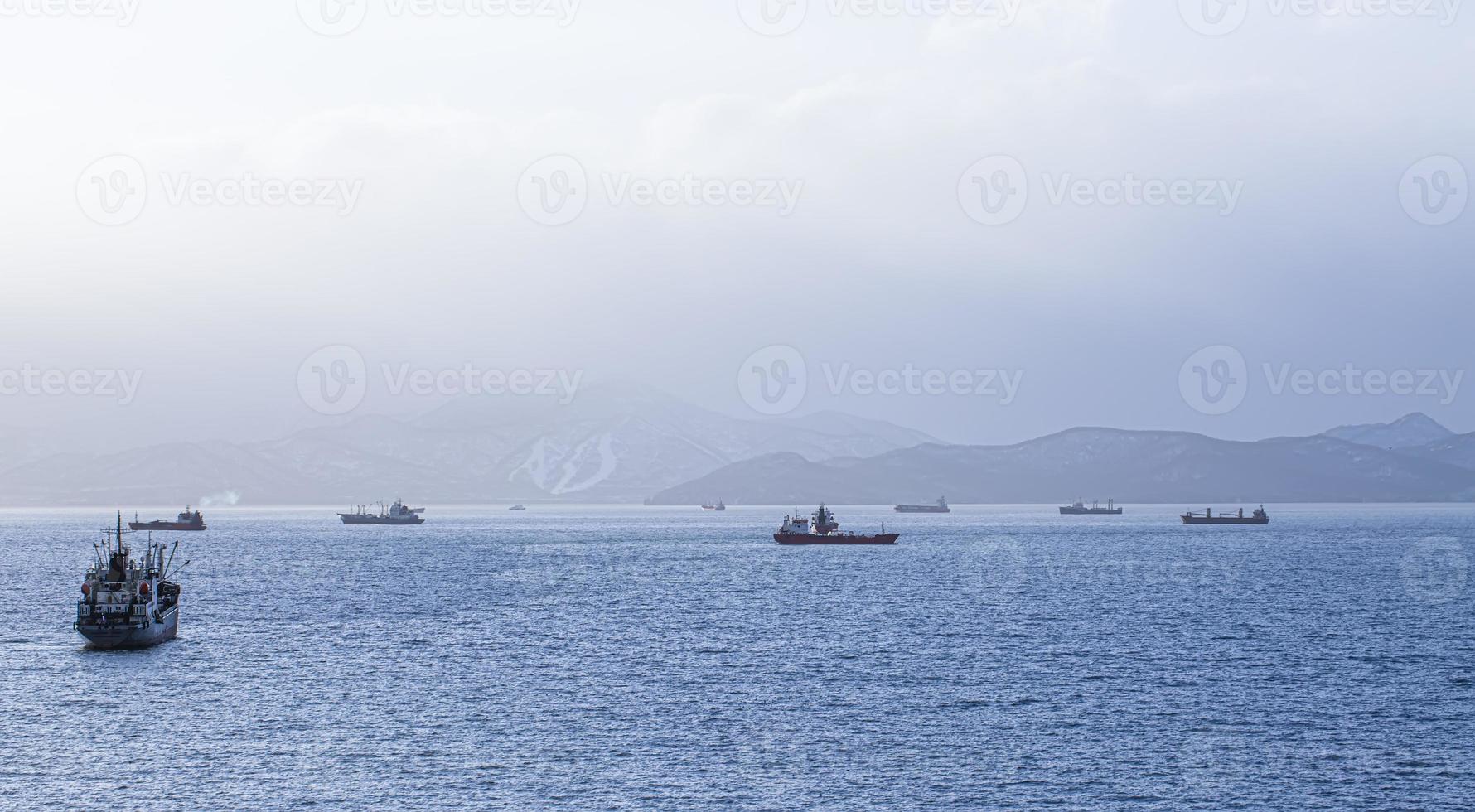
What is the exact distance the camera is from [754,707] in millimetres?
79562

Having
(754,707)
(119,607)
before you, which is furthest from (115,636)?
(754,707)

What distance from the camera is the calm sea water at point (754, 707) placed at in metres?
60.4

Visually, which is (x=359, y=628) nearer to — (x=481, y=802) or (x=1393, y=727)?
(x=481, y=802)

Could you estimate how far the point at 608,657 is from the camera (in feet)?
330

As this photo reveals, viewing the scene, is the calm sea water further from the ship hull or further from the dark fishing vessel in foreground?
the dark fishing vessel in foreground

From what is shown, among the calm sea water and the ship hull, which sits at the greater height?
the ship hull

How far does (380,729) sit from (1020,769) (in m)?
32.9

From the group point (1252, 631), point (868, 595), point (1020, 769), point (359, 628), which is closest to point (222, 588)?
point (359, 628)

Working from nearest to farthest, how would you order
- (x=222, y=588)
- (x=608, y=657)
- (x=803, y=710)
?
1. (x=803, y=710)
2. (x=608, y=657)
3. (x=222, y=588)

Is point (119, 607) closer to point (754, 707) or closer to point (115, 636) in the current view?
point (115, 636)

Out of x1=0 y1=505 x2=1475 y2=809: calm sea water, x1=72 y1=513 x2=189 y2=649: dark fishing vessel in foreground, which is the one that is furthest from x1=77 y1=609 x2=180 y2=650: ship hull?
x1=0 y1=505 x2=1475 y2=809: calm sea water

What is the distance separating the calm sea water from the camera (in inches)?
2379

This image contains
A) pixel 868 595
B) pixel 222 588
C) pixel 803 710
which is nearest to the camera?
pixel 803 710

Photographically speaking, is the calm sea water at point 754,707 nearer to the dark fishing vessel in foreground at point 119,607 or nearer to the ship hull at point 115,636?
the ship hull at point 115,636
